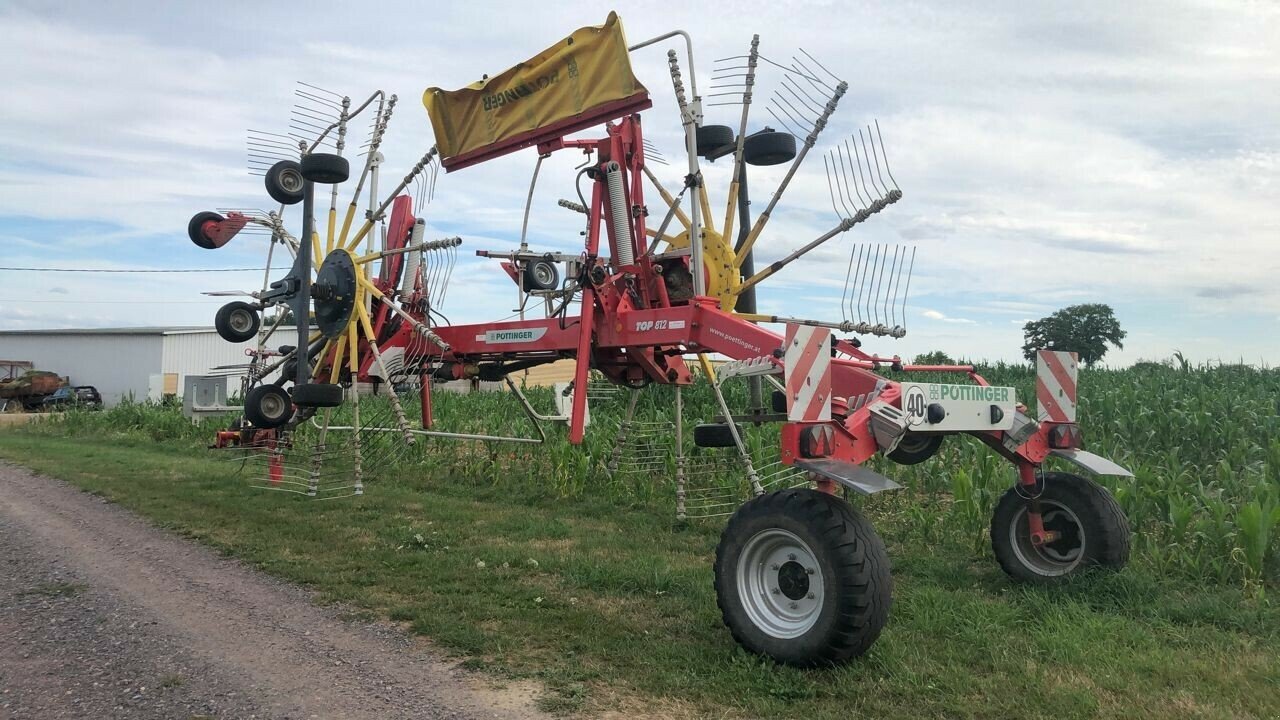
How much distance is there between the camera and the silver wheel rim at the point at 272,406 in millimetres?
8172

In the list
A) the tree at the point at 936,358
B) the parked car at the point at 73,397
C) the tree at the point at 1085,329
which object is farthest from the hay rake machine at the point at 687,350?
the parked car at the point at 73,397

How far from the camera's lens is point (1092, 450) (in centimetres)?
972

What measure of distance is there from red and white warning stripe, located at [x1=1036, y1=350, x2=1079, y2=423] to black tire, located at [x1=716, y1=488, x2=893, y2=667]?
5.69 feet

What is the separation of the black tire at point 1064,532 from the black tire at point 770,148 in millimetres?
2878

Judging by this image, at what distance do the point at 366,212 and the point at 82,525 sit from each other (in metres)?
4.06

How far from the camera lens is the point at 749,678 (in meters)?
4.16

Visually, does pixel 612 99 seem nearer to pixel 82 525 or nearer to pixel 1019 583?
pixel 1019 583

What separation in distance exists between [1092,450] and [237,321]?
8.75 metres

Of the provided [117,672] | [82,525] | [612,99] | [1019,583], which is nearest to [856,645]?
[1019,583]

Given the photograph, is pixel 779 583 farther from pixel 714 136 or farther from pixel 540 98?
pixel 540 98

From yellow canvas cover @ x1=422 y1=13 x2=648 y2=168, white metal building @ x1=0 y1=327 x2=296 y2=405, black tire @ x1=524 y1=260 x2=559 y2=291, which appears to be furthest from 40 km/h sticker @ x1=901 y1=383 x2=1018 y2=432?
white metal building @ x1=0 y1=327 x2=296 y2=405

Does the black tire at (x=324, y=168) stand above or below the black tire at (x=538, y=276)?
above

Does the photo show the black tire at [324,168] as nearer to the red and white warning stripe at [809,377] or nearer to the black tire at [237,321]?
the black tire at [237,321]

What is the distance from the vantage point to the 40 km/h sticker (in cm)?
463
